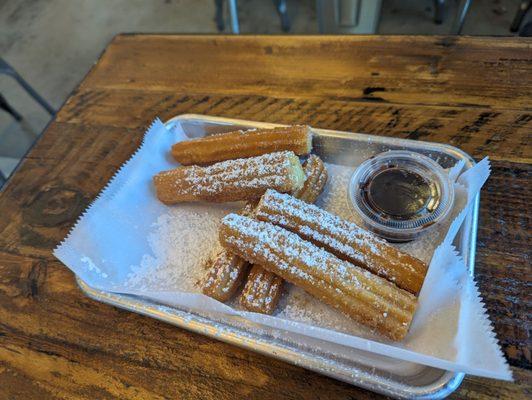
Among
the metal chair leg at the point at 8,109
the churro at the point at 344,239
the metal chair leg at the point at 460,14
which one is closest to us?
the churro at the point at 344,239

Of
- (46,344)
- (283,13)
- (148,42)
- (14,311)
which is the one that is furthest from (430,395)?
(283,13)

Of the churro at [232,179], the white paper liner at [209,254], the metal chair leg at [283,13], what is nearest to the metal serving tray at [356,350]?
the white paper liner at [209,254]

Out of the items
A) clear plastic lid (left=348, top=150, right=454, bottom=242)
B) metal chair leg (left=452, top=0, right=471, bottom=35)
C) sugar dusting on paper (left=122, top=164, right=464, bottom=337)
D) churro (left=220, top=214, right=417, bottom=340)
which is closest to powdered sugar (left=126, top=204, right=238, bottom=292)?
sugar dusting on paper (left=122, top=164, right=464, bottom=337)

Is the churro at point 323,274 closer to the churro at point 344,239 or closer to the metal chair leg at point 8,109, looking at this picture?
the churro at point 344,239

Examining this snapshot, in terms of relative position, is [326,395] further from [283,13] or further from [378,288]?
[283,13]

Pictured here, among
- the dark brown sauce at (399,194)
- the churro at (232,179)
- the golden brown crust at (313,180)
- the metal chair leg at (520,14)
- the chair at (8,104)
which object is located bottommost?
the metal chair leg at (520,14)
